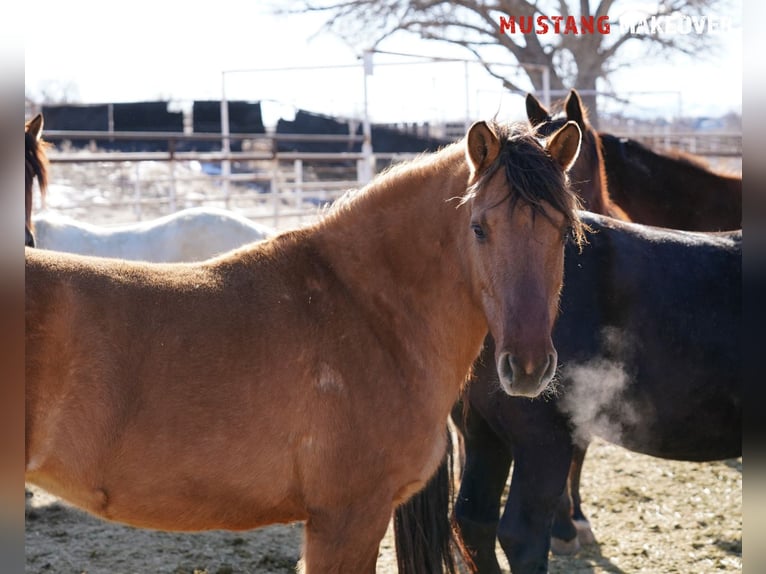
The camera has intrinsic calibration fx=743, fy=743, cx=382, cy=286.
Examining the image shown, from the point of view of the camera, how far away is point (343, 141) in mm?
13680

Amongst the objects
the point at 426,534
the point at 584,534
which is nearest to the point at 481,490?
the point at 426,534

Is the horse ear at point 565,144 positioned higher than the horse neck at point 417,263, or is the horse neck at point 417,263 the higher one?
the horse ear at point 565,144

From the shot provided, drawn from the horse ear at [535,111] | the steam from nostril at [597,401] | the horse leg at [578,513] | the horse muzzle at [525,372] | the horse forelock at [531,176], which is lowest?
the horse leg at [578,513]

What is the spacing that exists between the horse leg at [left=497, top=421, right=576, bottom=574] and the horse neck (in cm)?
61

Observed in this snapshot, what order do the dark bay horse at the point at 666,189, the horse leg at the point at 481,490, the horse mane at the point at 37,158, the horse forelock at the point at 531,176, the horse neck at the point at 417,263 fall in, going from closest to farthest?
the horse forelock at the point at 531,176 < the horse neck at the point at 417,263 < the horse leg at the point at 481,490 < the horse mane at the point at 37,158 < the dark bay horse at the point at 666,189

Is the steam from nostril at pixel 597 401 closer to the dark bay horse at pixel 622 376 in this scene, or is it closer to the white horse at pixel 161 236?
the dark bay horse at pixel 622 376

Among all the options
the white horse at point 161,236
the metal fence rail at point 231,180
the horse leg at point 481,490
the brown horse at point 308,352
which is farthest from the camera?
the metal fence rail at point 231,180

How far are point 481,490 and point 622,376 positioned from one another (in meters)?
0.88

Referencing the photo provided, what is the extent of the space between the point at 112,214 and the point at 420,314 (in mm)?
13458

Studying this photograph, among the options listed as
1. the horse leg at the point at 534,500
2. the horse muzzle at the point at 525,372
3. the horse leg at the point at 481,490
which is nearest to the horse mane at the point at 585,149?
the horse leg at the point at 481,490

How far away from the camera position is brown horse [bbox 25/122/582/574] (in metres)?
2.30

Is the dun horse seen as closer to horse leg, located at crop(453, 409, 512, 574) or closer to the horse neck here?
horse leg, located at crop(453, 409, 512, 574)

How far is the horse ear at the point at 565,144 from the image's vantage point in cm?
260

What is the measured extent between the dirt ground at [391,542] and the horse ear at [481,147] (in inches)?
102
